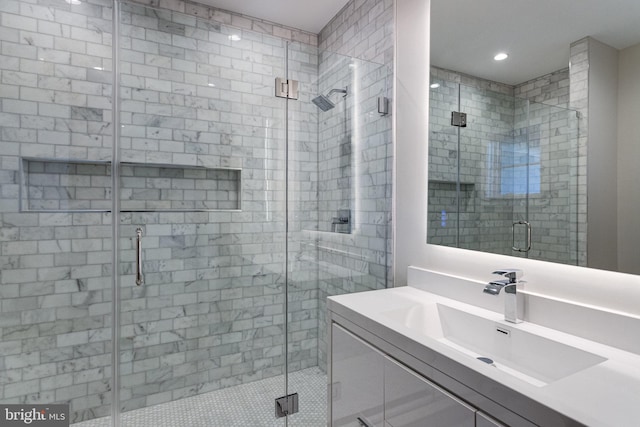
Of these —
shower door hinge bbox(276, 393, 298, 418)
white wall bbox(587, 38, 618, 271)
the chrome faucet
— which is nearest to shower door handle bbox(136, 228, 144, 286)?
shower door hinge bbox(276, 393, 298, 418)

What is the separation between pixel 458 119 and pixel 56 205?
2265 millimetres

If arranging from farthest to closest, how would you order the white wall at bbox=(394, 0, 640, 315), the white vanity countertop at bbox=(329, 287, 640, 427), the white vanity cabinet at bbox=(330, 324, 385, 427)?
the white wall at bbox=(394, 0, 640, 315) → the white vanity cabinet at bbox=(330, 324, 385, 427) → the white vanity countertop at bbox=(329, 287, 640, 427)

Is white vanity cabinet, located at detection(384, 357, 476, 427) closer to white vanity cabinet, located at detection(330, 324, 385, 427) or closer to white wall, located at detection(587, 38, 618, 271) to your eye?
white vanity cabinet, located at detection(330, 324, 385, 427)

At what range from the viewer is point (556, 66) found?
1.33m

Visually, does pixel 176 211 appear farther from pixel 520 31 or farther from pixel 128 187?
pixel 520 31

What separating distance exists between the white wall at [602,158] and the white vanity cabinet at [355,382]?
88 cm

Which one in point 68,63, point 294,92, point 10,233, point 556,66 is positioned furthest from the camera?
A: point 294,92

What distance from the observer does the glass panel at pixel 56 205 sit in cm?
178

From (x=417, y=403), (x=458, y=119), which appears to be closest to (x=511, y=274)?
(x=417, y=403)

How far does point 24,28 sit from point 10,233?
1.13m

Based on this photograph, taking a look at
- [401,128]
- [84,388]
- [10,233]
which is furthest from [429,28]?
[84,388]

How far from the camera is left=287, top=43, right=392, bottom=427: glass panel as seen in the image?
2180mm

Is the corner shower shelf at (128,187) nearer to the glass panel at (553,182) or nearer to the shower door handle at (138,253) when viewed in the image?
the shower door handle at (138,253)

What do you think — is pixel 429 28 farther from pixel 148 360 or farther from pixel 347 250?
pixel 148 360
